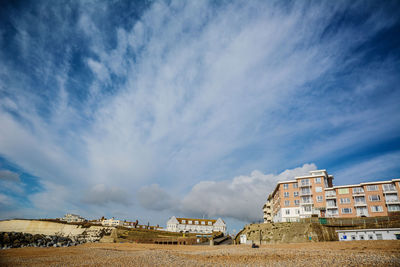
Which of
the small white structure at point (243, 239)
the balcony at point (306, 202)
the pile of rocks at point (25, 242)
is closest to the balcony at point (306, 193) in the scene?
the balcony at point (306, 202)

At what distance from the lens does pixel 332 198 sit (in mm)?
62625

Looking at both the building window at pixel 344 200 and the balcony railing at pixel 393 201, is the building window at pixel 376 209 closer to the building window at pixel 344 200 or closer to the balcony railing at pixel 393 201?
the balcony railing at pixel 393 201

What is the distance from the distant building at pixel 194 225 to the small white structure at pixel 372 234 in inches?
3677

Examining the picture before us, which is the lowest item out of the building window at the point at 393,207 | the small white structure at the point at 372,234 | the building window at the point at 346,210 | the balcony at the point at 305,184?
the small white structure at the point at 372,234

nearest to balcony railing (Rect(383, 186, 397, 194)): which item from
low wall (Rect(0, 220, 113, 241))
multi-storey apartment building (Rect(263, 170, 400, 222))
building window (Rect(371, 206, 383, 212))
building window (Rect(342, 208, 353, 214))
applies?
multi-storey apartment building (Rect(263, 170, 400, 222))

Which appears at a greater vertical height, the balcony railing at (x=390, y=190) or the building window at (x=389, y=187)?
the building window at (x=389, y=187)

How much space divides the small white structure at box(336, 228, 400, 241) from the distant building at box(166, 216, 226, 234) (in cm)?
9338

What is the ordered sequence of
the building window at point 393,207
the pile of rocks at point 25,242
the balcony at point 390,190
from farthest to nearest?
1. the balcony at point 390,190
2. the building window at point 393,207
3. the pile of rocks at point 25,242

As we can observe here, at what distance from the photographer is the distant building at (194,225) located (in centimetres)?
12176

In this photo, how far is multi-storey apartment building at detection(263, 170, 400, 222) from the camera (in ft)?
189

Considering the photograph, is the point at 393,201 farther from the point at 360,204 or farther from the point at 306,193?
the point at 306,193

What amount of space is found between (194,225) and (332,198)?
84.8 metres

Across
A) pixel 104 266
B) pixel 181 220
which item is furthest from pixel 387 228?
pixel 181 220

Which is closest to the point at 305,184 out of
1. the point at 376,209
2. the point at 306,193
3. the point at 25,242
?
the point at 306,193
